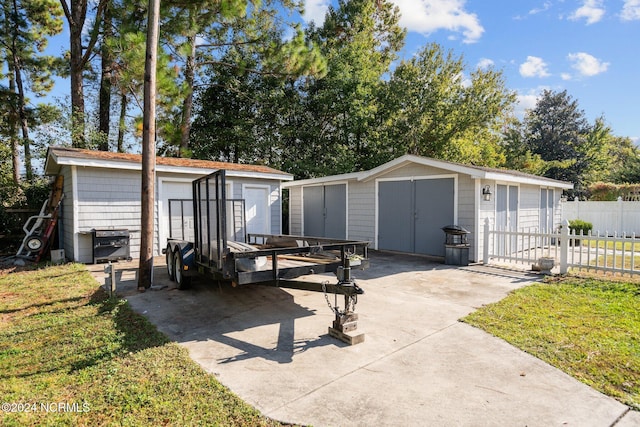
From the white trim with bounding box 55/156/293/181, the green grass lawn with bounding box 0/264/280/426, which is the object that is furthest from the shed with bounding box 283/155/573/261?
the green grass lawn with bounding box 0/264/280/426

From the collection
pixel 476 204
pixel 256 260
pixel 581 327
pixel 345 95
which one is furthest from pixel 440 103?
pixel 256 260

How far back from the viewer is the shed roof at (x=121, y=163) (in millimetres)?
8175

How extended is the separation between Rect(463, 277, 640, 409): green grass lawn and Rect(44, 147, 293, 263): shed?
5.89 meters

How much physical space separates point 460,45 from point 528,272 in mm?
16659

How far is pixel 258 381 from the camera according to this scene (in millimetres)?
2889

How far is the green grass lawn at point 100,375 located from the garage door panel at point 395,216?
713 cm

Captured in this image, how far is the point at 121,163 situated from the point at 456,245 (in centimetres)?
841

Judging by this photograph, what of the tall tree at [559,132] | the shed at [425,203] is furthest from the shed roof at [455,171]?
the tall tree at [559,132]

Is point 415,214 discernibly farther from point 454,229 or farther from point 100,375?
point 100,375

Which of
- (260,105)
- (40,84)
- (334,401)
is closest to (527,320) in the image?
(334,401)

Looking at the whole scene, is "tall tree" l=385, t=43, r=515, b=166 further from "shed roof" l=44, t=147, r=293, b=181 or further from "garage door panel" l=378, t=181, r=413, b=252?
"shed roof" l=44, t=147, r=293, b=181

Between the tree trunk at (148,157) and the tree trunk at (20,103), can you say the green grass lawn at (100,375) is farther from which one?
the tree trunk at (20,103)

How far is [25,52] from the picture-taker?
16219 mm

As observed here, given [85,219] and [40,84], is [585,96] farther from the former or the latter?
[40,84]
